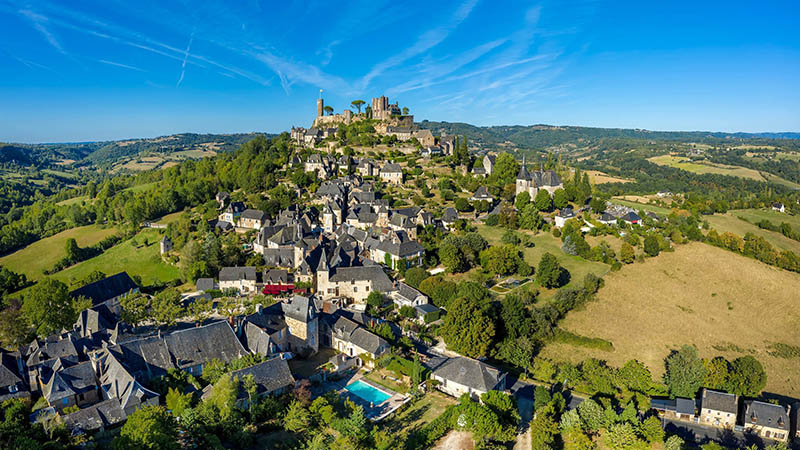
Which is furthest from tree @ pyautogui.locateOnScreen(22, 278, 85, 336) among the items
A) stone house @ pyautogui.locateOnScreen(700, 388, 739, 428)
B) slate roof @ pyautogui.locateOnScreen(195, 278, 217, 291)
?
stone house @ pyautogui.locateOnScreen(700, 388, 739, 428)

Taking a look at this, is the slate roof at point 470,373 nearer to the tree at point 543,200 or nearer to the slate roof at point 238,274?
the slate roof at point 238,274

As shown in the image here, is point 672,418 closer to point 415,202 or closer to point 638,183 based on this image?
point 415,202

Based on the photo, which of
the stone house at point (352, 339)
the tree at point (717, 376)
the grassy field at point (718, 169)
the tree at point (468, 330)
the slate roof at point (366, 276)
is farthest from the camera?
the grassy field at point (718, 169)

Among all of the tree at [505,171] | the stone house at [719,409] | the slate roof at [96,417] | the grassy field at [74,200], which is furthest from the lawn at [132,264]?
the stone house at [719,409]

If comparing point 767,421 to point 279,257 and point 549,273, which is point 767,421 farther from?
point 279,257

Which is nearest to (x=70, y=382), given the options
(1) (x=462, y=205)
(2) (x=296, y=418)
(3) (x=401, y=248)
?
(2) (x=296, y=418)

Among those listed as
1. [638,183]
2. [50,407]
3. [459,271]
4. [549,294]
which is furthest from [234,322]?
[638,183]

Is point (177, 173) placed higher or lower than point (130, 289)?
higher
